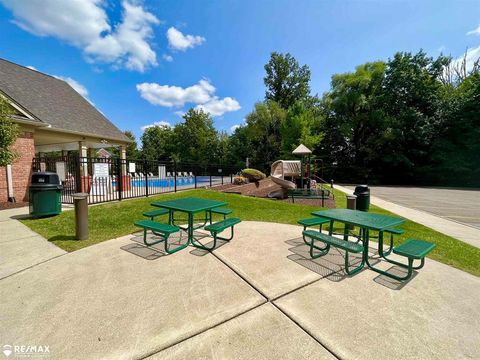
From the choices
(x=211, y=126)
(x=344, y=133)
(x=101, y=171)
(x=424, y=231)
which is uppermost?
(x=211, y=126)

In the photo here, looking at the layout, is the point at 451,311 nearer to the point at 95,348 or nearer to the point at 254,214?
the point at 95,348

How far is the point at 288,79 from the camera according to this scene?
34.5m

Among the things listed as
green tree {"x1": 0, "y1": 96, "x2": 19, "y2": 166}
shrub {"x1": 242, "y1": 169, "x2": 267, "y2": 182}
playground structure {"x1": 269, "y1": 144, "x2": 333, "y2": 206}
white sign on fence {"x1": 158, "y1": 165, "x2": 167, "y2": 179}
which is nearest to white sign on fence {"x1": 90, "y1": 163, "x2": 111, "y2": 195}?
white sign on fence {"x1": 158, "y1": 165, "x2": 167, "y2": 179}

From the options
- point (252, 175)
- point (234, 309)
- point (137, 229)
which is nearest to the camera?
point (234, 309)

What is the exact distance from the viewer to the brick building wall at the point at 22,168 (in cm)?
836

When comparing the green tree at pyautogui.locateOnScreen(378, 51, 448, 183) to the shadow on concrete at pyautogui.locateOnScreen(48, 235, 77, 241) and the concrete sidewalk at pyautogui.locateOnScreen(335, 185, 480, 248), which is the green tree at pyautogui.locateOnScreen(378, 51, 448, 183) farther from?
the shadow on concrete at pyautogui.locateOnScreen(48, 235, 77, 241)

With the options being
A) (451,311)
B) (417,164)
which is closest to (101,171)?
(451,311)

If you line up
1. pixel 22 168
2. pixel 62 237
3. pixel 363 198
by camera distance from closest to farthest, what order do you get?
pixel 62 237 < pixel 363 198 < pixel 22 168

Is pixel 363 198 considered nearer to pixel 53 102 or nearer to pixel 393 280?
pixel 393 280

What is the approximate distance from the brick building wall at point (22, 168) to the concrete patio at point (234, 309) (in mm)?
6651

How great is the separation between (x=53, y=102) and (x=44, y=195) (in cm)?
973

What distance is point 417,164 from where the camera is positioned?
25016 millimetres

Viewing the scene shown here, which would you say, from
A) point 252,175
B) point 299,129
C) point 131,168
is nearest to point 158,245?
point 131,168

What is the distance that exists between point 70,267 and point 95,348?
2114 mm
